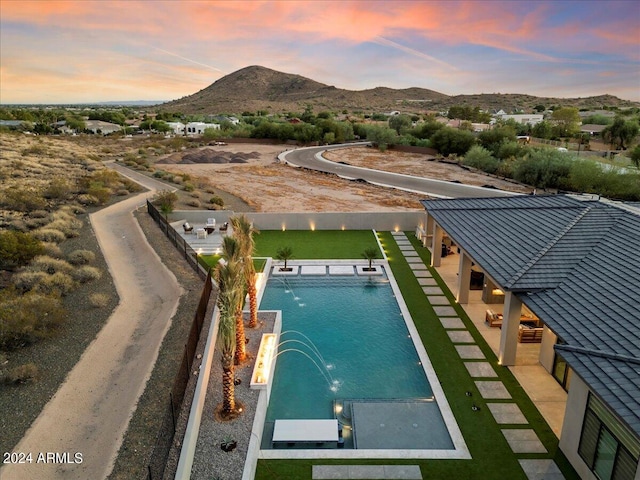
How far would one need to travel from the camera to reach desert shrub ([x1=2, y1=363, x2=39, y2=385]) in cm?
1210

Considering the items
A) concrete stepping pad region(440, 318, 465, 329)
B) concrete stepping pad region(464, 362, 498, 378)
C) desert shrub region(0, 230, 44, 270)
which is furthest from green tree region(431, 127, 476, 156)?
desert shrub region(0, 230, 44, 270)

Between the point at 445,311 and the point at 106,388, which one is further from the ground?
the point at 106,388

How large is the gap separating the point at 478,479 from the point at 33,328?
14.0m

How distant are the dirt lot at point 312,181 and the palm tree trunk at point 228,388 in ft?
84.4

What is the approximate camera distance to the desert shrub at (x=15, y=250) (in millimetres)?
19641

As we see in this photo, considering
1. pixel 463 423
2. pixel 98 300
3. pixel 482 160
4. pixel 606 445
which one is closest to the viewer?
pixel 606 445

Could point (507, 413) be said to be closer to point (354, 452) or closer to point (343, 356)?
point (354, 452)

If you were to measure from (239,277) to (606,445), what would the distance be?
9467 millimetres

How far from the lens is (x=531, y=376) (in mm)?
13406

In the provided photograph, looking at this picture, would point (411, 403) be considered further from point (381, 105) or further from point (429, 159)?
point (381, 105)

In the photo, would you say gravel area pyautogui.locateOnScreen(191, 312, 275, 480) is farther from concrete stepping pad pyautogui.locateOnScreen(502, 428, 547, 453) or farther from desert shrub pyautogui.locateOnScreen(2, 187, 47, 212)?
desert shrub pyautogui.locateOnScreen(2, 187, 47, 212)

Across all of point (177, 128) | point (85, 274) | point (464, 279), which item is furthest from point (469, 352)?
point (177, 128)

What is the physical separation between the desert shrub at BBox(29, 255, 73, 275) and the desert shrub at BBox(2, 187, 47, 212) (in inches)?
477

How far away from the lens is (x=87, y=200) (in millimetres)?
32625
